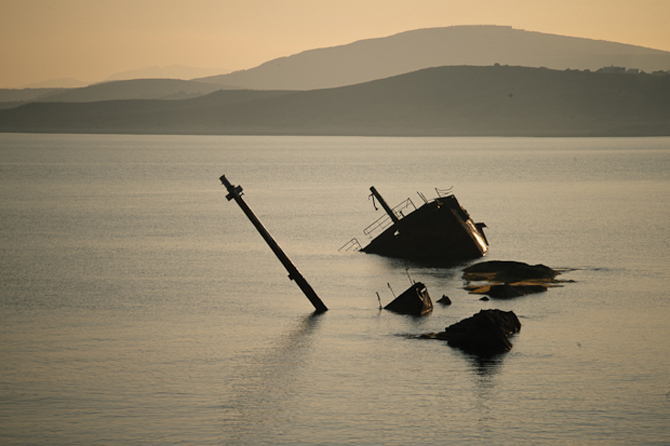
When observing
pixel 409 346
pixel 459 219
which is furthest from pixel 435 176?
pixel 409 346

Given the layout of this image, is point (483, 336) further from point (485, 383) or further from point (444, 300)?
point (444, 300)

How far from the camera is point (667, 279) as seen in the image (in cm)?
3822

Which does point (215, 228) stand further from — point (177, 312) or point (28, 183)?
point (28, 183)

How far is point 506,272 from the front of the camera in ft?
119

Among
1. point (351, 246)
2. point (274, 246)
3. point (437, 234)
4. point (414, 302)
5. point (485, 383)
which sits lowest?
point (351, 246)

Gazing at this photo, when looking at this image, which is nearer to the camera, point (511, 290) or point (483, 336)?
point (483, 336)

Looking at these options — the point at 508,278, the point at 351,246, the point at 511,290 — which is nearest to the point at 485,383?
the point at 511,290

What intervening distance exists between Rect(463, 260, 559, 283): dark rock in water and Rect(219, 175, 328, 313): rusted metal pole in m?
9.20

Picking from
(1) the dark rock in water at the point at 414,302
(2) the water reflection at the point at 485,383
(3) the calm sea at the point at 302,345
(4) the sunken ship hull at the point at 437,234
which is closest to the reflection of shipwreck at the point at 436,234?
(4) the sunken ship hull at the point at 437,234

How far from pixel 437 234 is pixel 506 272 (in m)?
5.73

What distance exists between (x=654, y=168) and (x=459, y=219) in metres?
119

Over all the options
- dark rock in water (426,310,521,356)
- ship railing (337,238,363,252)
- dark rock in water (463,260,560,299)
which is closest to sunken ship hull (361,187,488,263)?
dark rock in water (463,260,560,299)

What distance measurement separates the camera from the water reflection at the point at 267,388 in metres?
18.8

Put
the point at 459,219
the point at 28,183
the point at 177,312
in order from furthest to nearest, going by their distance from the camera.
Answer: the point at 28,183 < the point at 459,219 < the point at 177,312
